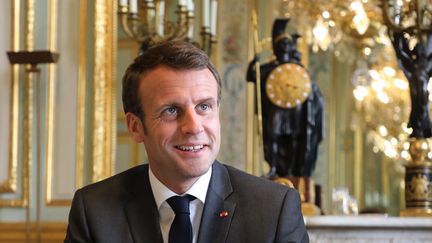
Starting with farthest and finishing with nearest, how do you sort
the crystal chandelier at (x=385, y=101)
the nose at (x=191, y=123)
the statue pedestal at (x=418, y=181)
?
the crystal chandelier at (x=385, y=101) → the statue pedestal at (x=418, y=181) → the nose at (x=191, y=123)

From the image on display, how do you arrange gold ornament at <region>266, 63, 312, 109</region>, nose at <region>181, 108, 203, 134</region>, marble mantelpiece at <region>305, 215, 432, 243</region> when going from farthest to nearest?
gold ornament at <region>266, 63, 312, 109</region> → marble mantelpiece at <region>305, 215, 432, 243</region> → nose at <region>181, 108, 203, 134</region>

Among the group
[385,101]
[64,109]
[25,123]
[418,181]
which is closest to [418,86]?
[418,181]

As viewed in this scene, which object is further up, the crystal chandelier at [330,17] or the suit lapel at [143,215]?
the crystal chandelier at [330,17]

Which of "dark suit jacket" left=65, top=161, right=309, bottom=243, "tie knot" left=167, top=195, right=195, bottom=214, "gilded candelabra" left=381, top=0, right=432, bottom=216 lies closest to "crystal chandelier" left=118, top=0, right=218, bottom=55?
"gilded candelabra" left=381, top=0, right=432, bottom=216

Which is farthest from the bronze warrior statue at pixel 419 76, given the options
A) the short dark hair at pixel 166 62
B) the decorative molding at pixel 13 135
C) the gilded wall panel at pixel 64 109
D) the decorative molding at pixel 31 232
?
the short dark hair at pixel 166 62

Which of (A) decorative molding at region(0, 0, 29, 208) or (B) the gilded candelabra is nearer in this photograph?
(B) the gilded candelabra

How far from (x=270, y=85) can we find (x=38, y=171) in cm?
107

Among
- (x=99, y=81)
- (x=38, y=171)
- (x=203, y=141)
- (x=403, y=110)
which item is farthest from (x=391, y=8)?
(x=403, y=110)

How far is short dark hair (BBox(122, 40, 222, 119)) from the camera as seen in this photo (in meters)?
2.36

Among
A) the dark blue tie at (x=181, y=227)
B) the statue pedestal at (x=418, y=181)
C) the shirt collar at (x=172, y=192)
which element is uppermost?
the shirt collar at (x=172, y=192)

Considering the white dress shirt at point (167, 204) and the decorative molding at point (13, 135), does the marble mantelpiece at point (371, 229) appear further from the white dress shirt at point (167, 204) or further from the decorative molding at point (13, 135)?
the decorative molding at point (13, 135)

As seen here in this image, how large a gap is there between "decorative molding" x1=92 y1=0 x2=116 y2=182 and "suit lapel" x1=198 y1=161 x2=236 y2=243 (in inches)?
85.2

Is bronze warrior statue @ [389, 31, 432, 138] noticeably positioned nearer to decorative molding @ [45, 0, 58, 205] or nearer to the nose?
decorative molding @ [45, 0, 58, 205]

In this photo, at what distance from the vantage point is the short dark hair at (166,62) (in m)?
2.36
